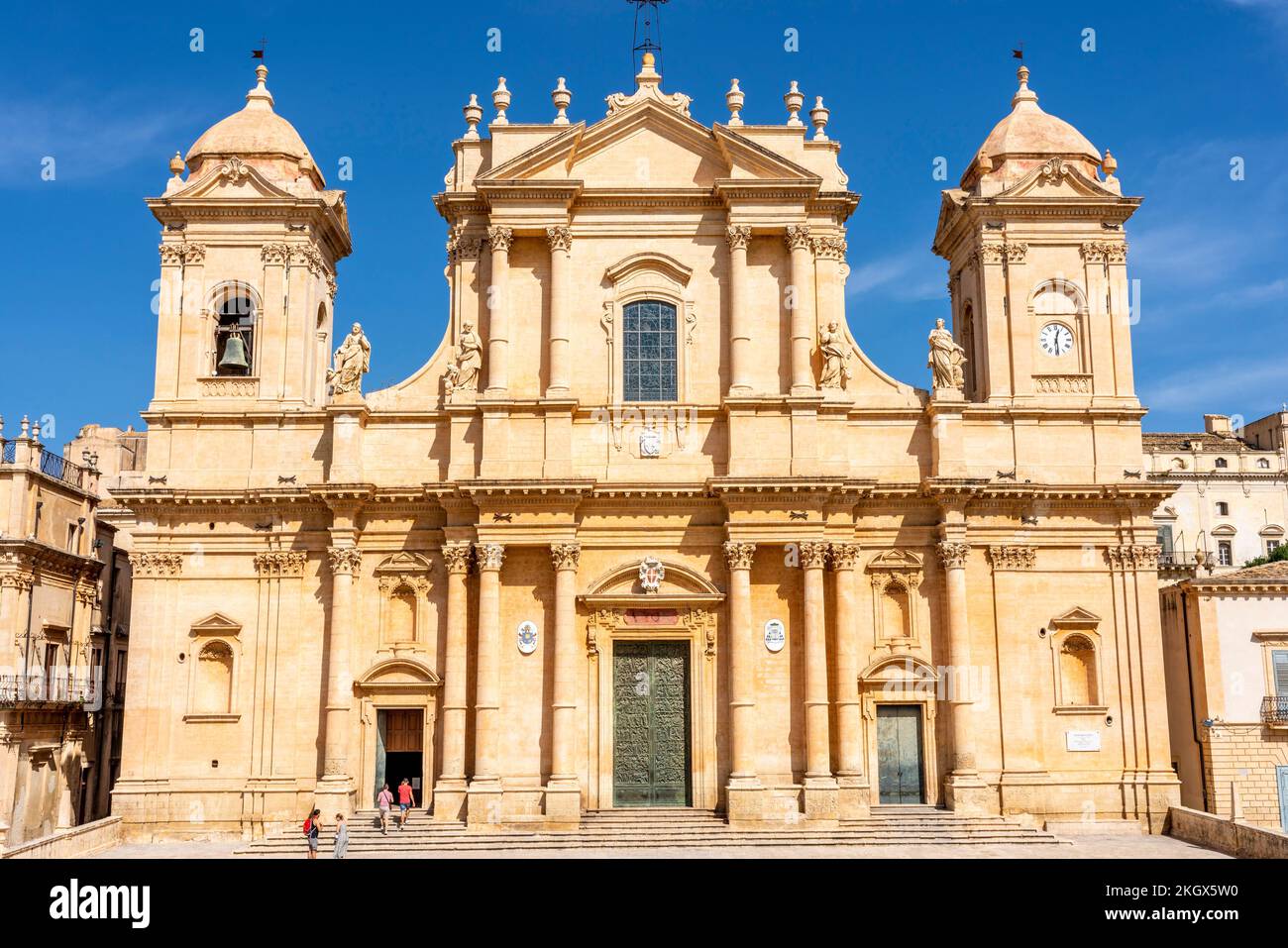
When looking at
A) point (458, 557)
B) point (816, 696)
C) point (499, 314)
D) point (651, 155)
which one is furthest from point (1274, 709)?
point (499, 314)

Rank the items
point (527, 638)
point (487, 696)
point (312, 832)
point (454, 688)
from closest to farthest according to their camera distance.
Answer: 1. point (312, 832)
2. point (487, 696)
3. point (454, 688)
4. point (527, 638)

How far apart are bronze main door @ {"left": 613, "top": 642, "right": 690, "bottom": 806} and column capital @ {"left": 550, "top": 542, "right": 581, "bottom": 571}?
2306 mm

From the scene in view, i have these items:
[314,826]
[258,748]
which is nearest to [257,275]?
[258,748]

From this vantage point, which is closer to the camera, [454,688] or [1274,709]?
[454,688]

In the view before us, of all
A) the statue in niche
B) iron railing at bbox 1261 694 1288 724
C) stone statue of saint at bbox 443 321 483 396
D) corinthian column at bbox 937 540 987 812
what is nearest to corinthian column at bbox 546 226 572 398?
stone statue of saint at bbox 443 321 483 396

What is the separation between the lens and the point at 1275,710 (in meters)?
32.3

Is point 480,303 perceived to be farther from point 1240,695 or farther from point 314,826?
point 1240,695

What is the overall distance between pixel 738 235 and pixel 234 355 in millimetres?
12587

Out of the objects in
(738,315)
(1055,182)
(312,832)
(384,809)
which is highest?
(1055,182)

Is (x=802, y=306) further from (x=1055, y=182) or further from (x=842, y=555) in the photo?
(x=1055, y=182)

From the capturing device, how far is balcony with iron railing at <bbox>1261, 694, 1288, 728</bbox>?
32156 millimetres

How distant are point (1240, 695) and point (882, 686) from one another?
952 cm

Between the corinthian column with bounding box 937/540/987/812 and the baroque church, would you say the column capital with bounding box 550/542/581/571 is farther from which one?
the corinthian column with bounding box 937/540/987/812

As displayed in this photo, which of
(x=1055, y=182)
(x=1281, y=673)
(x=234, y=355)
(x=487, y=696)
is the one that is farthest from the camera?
(x=1055, y=182)
